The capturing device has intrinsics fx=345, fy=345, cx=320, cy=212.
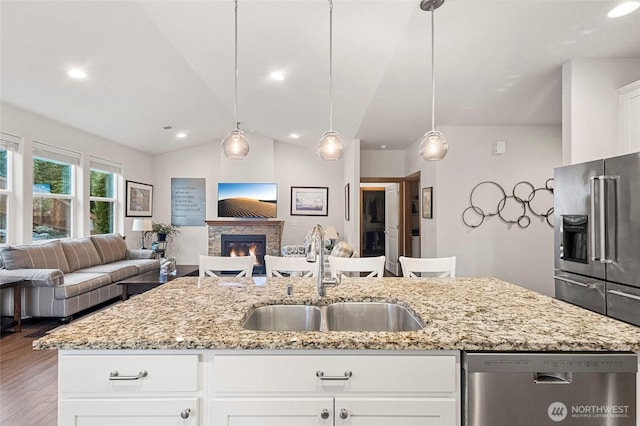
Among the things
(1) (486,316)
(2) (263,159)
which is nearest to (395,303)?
(1) (486,316)

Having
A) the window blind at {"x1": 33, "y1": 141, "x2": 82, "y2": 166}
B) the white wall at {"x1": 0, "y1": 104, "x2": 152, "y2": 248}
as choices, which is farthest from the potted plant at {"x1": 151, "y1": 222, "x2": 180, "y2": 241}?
the window blind at {"x1": 33, "y1": 141, "x2": 82, "y2": 166}

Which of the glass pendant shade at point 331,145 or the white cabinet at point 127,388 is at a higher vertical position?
the glass pendant shade at point 331,145

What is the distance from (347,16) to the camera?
2.48m

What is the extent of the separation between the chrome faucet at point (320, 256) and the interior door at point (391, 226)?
16.6 ft

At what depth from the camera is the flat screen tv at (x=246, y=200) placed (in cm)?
712

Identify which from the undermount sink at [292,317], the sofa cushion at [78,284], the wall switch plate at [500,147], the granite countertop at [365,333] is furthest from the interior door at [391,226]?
the undermount sink at [292,317]

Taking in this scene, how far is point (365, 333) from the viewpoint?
4.03ft

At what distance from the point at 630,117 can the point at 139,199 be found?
24.6ft

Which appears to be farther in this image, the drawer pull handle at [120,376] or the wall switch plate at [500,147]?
the wall switch plate at [500,147]

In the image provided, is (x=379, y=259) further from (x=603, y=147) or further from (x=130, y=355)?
(x=603, y=147)

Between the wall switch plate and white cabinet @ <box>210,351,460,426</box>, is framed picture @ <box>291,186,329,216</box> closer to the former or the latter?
the wall switch plate

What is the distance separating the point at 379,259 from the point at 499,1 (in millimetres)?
1784

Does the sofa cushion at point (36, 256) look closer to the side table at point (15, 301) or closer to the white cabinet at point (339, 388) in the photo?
the side table at point (15, 301)

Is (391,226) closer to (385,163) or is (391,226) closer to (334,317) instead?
(385,163)
